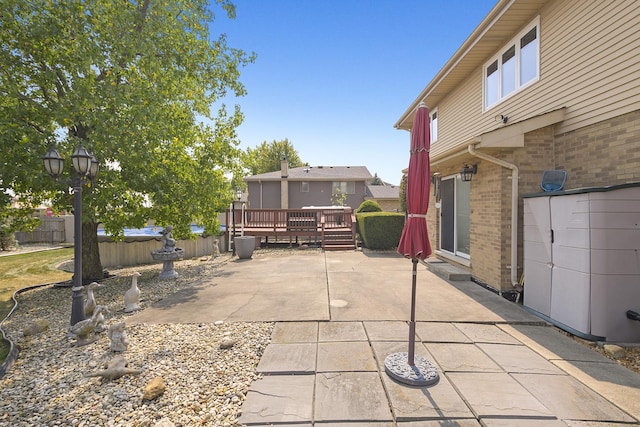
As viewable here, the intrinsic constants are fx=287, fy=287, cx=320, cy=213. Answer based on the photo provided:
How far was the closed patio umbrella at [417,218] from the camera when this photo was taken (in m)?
2.73

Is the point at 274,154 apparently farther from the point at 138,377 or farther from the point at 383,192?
the point at 138,377

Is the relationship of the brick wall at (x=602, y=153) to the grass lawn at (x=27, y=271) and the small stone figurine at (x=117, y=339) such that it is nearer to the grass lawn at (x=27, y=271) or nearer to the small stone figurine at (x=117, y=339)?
the small stone figurine at (x=117, y=339)

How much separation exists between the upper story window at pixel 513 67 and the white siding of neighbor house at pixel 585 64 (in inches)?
7.5

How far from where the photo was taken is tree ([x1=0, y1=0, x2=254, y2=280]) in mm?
5898

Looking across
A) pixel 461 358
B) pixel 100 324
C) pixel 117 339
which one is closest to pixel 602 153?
pixel 461 358

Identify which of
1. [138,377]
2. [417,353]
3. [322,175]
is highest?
[322,175]

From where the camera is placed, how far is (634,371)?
3.02 m

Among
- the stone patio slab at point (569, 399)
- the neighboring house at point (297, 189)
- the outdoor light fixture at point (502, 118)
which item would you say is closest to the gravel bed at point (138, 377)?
the stone patio slab at point (569, 399)

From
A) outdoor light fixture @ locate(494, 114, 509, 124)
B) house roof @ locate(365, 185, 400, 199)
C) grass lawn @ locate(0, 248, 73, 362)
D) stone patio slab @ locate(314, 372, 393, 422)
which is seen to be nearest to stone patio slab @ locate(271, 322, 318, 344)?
stone patio slab @ locate(314, 372, 393, 422)

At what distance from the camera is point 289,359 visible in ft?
10.5

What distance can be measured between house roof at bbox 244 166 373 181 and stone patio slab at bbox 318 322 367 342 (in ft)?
67.9

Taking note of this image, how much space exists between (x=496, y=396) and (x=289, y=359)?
2.03m

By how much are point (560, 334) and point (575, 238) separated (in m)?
1.34

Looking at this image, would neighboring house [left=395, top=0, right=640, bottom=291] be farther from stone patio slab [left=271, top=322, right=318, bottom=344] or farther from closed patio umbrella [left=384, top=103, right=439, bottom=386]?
stone patio slab [left=271, top=322, right=318, bottom=344]
